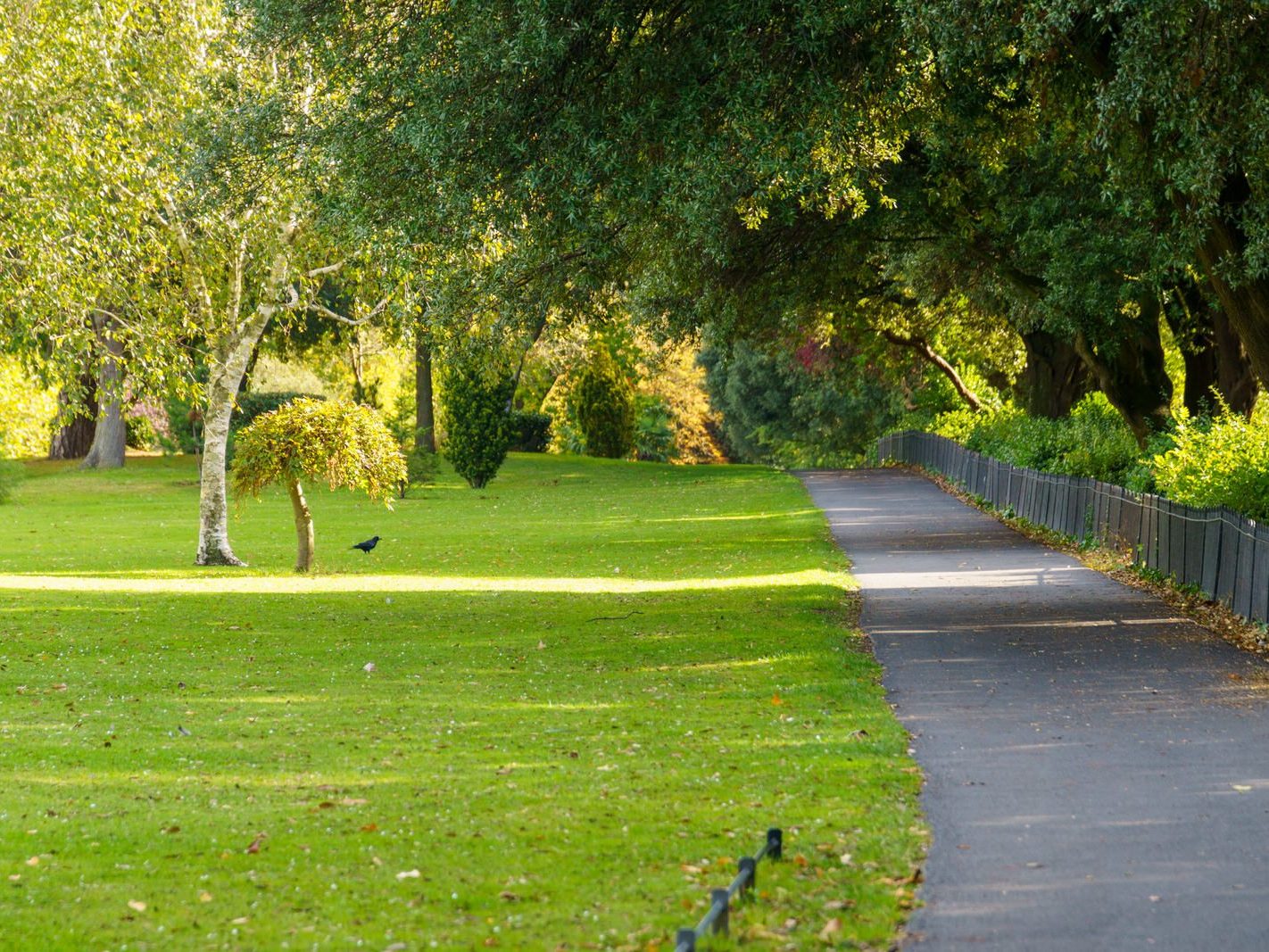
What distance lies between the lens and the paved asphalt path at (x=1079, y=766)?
557cm

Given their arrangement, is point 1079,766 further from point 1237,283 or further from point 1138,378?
point 1138,378

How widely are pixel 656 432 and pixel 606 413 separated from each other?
1416cm

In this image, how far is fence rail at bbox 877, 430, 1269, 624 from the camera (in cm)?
1363

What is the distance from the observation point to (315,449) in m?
18.8

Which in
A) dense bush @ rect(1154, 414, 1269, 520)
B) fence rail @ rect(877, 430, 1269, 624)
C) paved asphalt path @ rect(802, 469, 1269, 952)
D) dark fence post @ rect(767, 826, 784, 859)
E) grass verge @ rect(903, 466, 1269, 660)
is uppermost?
dense bush @ rect(1154, 414, 1269, 520)

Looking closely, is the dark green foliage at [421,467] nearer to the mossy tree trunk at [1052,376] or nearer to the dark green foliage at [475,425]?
the dark green foliage at [475,425]

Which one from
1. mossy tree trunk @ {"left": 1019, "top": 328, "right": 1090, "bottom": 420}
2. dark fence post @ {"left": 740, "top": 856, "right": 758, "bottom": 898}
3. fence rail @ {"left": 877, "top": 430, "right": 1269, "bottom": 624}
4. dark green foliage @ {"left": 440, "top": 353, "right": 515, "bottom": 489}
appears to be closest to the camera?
dark fence post @ {"left": 740, "top": 856, "right": 758, "bottom": 898}

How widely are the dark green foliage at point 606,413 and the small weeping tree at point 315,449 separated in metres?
34.7

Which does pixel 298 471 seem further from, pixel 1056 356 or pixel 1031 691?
pixel 1056 356

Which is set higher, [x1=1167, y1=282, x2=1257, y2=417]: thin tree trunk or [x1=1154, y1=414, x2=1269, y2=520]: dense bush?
[x1=1167, y1=282, x2=1257, y2=417]: thin tree trunk

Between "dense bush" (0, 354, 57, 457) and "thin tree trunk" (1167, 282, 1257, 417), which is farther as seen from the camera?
"dense bush" (0, 354, 57, 457)

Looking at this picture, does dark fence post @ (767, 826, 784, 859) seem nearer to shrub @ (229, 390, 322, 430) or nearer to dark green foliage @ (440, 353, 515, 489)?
dark green foliage @ (440, 353, 515, 489)

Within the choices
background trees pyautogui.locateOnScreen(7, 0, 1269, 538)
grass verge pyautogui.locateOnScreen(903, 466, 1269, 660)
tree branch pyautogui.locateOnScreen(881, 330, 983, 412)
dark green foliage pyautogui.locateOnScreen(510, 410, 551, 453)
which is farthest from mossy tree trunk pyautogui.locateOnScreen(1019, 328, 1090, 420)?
dark green foliage pyautogui.locateOnScreen(510, 410, 551, 453)

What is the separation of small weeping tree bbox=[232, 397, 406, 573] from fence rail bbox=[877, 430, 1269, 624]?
31.2 feet
